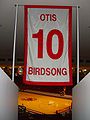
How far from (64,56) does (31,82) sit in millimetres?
878

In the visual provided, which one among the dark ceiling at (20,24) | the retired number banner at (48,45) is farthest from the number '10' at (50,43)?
the dark ceiling at (20,24)

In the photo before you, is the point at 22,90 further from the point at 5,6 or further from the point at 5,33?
the point at 5,6

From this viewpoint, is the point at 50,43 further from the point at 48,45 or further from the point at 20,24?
the point at 20,24

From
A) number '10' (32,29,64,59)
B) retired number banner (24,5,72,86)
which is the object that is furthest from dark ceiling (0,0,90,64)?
number '10' (32,29,64,59)

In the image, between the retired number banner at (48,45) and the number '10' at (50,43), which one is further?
the number '10' at (50,43)

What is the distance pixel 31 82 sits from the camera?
5.76 meters

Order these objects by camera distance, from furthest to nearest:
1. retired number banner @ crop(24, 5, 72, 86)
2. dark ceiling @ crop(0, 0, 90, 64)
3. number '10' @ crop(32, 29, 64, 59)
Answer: dark ceiling @ crop(0, 0, 90, 64) → number '10' @ crop(32, 29, 64, 59) → retired number banner @ crop(24, 5, 72, 86)

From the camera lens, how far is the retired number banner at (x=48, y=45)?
5.77 m

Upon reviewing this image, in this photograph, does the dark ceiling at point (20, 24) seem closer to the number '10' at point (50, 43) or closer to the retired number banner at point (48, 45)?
the retired number banner at point (48, 45)

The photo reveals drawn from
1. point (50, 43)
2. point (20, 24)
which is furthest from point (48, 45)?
point (20, 24)

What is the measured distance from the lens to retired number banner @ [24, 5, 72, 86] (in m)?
5.77

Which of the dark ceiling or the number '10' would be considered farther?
the dark ceiling

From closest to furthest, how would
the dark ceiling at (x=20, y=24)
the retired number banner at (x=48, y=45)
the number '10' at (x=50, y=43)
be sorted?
1. the retired number banner at (x=48, y=45)
2. the number '10' at (x=50, y=43)
3. the dark ceiling at (x=20, y=24)

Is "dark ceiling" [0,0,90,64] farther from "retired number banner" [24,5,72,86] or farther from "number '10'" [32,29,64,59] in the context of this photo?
"number '10'" [32,29,64,59]
